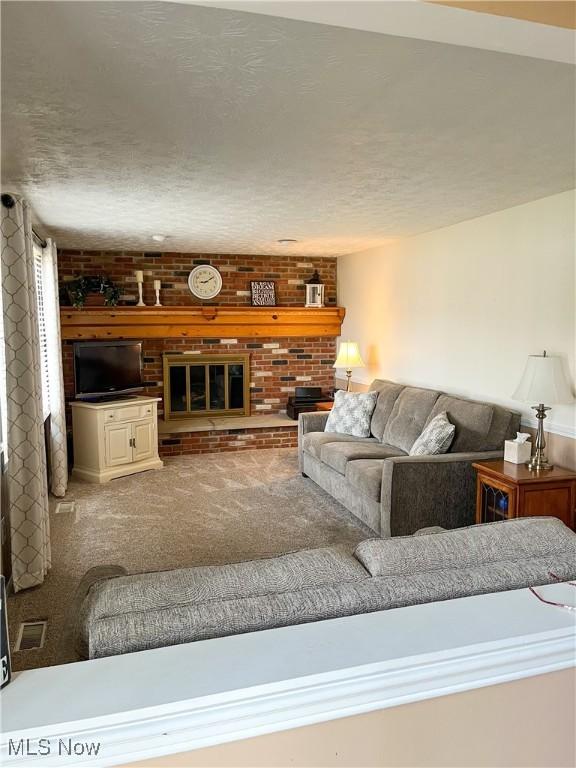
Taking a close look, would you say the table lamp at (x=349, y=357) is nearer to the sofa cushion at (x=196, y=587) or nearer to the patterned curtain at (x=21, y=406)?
the patterned curtain at (x=21, y=406)

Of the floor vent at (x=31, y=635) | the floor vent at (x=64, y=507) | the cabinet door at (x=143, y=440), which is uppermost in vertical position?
the cabinet door at (x=143, y=440)

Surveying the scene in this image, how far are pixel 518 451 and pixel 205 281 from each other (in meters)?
4.17

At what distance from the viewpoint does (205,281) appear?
653 cm

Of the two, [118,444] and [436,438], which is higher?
[436,438]

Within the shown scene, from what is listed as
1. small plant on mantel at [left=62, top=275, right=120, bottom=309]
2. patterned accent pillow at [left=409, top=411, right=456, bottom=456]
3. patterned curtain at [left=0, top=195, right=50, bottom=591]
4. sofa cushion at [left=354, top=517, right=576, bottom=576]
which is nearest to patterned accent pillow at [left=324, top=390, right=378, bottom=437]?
patterned accent pillow at [left=409, top=411, right=456, bottom=456]

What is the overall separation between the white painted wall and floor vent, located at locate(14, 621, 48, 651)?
3131mm

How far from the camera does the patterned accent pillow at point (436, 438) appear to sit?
3939 millimetres

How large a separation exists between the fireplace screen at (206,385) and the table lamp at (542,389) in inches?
154

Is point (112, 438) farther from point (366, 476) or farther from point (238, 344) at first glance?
point (366, 476)

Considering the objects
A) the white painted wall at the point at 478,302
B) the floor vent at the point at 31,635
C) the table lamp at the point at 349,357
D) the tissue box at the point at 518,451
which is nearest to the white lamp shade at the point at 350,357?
the table lamp at the point at 349,357

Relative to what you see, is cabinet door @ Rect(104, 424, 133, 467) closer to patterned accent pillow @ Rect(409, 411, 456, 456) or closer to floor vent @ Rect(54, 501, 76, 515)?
floor vent @ Rect(54, 501, 76, 515)

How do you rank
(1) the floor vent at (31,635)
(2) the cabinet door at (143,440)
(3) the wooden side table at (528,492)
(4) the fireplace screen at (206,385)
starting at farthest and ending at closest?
(4) the fireplace screen at (206,385) → (2) the cabinet door at (143,440) → (3) the wooden side table at (528,492) → (1) the floor vent at (31,635)

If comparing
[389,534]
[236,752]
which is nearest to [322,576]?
[236,752]

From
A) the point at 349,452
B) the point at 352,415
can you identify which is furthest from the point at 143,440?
the point at 349,452
